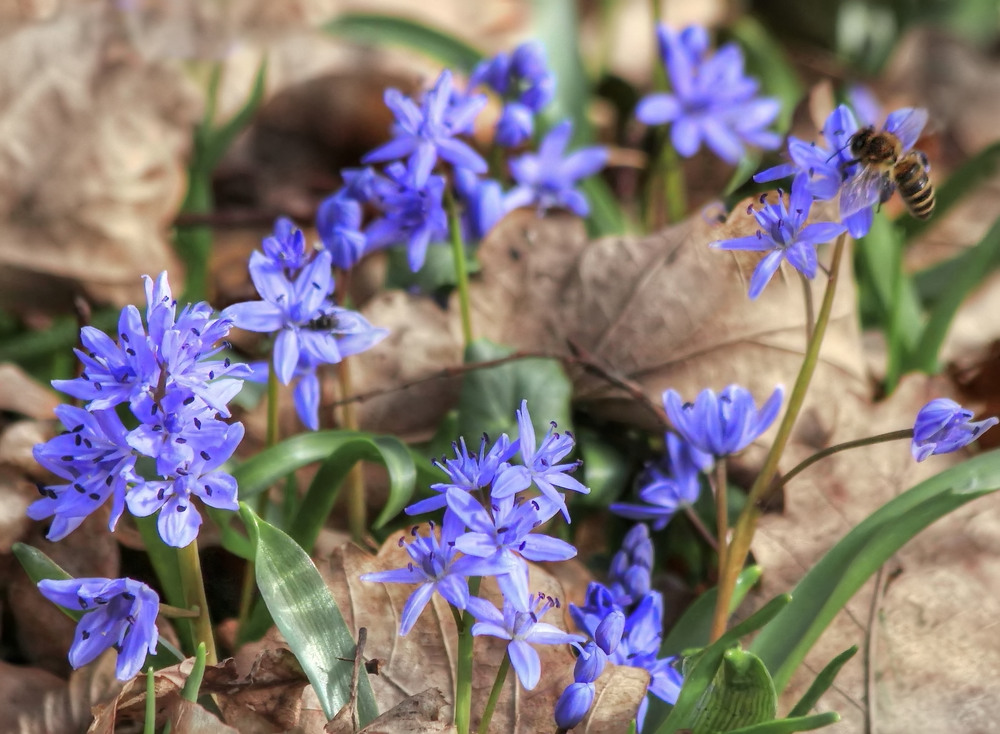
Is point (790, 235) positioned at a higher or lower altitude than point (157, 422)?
higher

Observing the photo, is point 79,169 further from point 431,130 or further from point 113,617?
point 113,617

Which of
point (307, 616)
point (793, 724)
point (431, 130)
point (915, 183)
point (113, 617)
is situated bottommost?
point (113, 617)

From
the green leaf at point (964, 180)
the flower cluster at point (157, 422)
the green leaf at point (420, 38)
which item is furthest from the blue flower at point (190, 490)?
the green leaf at point (420, 38)

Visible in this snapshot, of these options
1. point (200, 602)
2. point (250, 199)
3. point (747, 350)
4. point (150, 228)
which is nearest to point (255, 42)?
point (250, 199)

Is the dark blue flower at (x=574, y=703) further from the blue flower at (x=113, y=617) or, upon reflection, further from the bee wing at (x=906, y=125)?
the bee wing at (x=906, y=125)

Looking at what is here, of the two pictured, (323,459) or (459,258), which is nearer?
(323,459)

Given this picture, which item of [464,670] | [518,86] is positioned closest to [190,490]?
[464,670]

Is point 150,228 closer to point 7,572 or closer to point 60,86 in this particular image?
point 60,86
